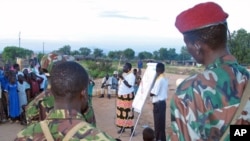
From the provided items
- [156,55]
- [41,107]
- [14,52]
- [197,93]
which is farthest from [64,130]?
[156,55]

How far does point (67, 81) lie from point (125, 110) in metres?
6.90

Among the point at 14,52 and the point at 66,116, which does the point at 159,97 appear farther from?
the point at 14,52

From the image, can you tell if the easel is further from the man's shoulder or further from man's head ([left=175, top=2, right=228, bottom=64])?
the man's shoulder

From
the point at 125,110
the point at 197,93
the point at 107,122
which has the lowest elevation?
the point at 107,122

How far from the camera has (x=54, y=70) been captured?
1.89m

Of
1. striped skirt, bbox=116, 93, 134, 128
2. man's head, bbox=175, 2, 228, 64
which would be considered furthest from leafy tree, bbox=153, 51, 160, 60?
man's head, bbox=175, 2, 228, 64

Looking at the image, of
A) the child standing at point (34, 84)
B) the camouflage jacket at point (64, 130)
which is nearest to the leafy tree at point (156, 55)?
the child standing at point (34, 84)

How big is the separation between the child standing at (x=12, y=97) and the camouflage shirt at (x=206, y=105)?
324 inches

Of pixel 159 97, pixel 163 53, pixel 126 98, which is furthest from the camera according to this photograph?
pixel 163 53

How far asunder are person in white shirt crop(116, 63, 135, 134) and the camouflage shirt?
640 centimetres

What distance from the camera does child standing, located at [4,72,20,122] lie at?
961 cm

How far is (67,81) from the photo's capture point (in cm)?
182

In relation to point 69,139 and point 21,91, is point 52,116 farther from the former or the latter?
point 21,91

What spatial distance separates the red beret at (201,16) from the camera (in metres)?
1.93
